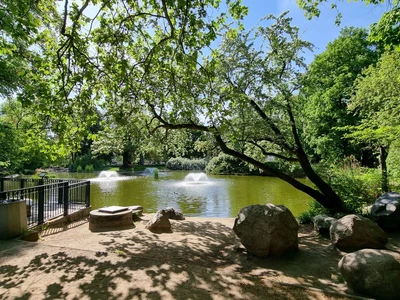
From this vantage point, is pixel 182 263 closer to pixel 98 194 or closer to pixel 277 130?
pixel 277 130

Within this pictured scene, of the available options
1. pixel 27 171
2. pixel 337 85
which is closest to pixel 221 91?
pixel 337 85

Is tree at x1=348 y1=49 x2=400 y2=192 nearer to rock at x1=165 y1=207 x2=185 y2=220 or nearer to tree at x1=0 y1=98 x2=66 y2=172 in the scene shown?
rock at x1=165 y1=207 x2=185 y2=220

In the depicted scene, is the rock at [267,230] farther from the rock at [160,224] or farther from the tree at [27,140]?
the tree at [27,140]

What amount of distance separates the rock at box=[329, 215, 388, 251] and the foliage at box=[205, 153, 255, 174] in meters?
22.4

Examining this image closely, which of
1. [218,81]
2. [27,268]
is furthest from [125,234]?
[218,81]

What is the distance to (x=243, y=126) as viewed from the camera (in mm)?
7930

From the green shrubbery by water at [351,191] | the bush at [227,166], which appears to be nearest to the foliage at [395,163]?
the green shrubbery by water at [351,191]

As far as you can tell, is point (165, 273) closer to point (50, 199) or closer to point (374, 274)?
point (374, 274)

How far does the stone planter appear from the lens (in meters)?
5.89

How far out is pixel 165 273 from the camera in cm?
416

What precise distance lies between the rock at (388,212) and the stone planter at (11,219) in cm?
829

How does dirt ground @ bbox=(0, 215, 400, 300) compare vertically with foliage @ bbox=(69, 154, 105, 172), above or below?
below

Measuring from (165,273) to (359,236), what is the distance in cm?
358

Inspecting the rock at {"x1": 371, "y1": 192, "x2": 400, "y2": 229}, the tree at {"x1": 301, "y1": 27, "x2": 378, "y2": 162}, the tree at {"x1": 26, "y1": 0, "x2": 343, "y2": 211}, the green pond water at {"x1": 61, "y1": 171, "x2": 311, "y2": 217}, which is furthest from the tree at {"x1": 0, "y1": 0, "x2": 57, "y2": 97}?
the tree at {"x1": 301, "y1": 27, "x2": 378, "y2": 162}
